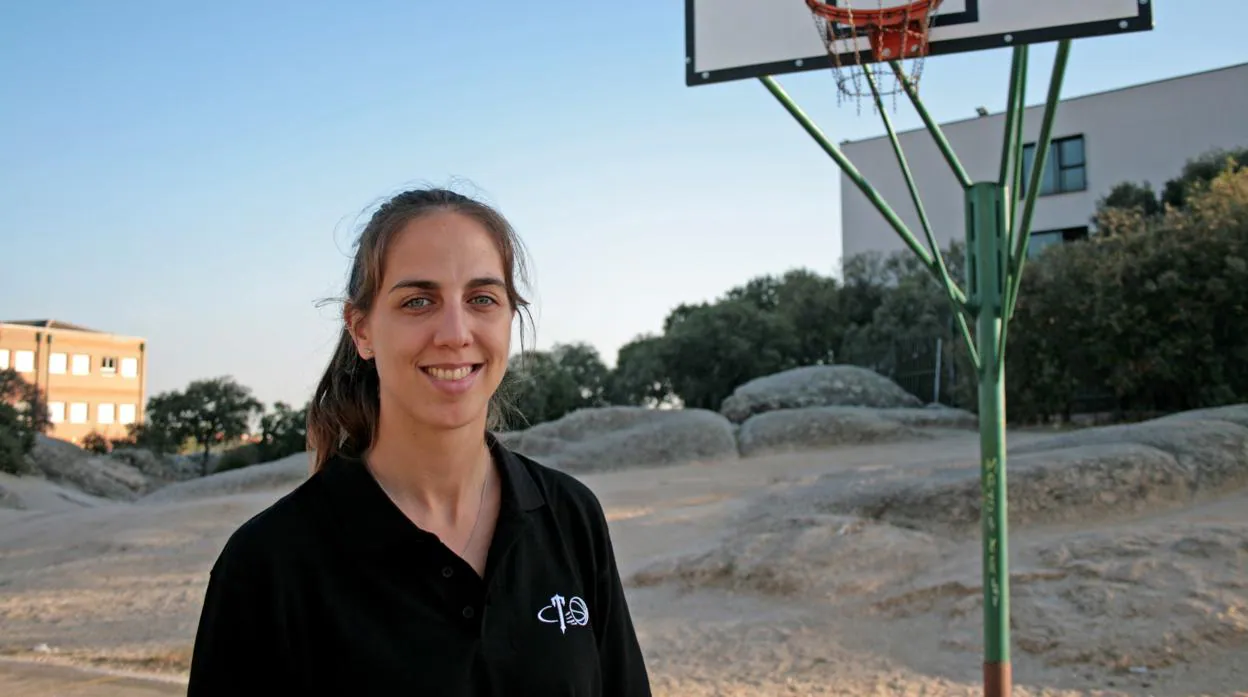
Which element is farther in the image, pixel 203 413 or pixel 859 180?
pixel 203 413

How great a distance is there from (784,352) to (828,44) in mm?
21331

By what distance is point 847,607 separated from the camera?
8.31m

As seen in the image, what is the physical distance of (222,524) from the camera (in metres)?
13.1

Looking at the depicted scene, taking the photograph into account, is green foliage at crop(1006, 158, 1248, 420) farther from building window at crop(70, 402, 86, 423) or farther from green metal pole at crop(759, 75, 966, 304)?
building window at crop(70, 402, 86, 423)

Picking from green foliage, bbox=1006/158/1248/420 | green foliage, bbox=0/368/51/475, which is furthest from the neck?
green foliage, bbox=0/368/51/475

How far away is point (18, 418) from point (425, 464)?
25.9 m

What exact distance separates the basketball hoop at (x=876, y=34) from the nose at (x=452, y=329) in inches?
170

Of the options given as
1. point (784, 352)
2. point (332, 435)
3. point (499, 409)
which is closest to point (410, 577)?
point (332, 435)

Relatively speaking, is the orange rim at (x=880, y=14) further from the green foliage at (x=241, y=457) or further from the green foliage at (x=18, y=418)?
the green foliage at (x=241, y=457)

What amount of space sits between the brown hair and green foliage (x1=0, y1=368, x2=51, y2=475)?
23330mm

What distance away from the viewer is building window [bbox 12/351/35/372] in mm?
28564

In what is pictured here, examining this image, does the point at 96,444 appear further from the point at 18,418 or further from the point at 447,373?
the point at 447,373

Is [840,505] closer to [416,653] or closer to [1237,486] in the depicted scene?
[1237,486]

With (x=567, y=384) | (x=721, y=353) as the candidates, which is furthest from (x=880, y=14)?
(x=567, y=384)
